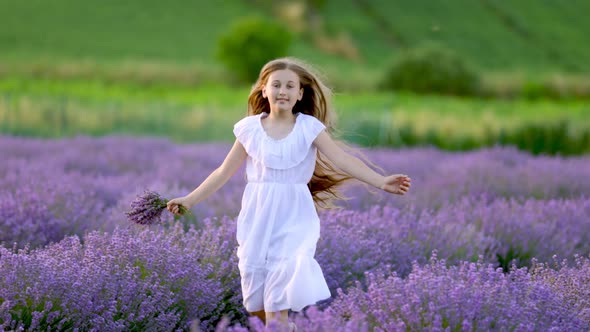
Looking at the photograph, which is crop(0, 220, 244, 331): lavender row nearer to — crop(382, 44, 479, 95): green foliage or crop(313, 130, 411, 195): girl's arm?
crop(313, 130, 411, 195): girl's arm

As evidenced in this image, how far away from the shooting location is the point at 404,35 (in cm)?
3472

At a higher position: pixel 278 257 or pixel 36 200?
pixel 278 257

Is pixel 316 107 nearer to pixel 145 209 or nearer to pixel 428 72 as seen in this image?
pixel 145 209

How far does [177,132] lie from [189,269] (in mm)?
10171

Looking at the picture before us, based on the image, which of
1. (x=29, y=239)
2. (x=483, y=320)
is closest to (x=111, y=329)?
(x=483, y=320)

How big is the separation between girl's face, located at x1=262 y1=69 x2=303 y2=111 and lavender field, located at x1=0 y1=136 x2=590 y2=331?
678mm

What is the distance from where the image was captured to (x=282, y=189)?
3127mm

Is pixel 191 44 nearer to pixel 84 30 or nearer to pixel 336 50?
pixel 84 30

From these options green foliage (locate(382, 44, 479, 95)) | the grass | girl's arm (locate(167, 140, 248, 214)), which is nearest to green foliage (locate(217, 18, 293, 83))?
green foliage (locate(382, 44, 479, 95))

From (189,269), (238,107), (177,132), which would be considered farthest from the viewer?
(238,107)

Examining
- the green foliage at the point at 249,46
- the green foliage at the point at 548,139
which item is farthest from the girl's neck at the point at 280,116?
the green foliage at the point at 249,46

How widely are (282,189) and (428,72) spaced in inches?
888

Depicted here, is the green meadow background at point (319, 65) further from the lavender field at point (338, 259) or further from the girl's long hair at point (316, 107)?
the girl's long hair at point (316, 107)

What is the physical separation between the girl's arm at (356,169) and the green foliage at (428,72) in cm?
2227
